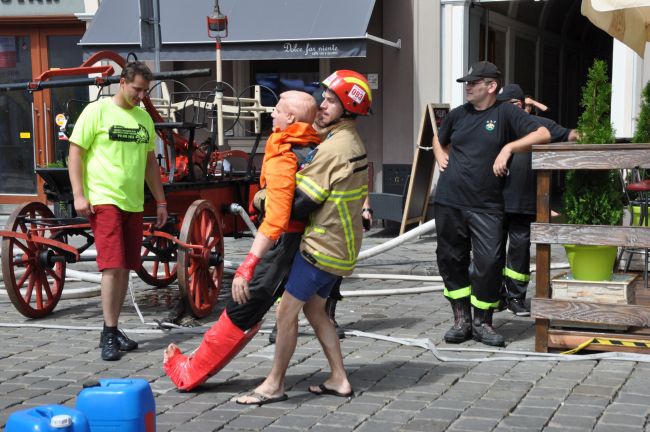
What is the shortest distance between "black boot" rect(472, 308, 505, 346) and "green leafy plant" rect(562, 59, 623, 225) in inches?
32.2

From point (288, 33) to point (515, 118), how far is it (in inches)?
269

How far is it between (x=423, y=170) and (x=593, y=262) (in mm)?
6102

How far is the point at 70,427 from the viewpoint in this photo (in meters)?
2.76

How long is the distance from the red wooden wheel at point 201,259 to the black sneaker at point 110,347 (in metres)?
0.94

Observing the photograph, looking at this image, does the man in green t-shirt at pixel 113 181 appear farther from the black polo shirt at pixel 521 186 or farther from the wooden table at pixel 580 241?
the black polo shirt at pixel 521 186

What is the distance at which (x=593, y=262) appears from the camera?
6.25 meters

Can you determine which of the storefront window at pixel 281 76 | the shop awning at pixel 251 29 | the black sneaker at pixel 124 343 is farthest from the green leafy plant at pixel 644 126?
the storefront window at pixel 281 76

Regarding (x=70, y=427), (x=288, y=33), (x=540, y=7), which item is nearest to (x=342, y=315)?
(x=70, y=427)

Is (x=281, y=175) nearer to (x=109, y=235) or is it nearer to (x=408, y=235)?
(x=109, y=235)

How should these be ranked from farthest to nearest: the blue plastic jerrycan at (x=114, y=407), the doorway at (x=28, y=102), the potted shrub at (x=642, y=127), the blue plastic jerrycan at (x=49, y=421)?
the doorway at (x=28, y=102) < the potted shrub at (x=642, y=127) < the blue plastic jerrycan at (x=114, y=407) < the blue plastic jerrycan at (x=49, y=421)

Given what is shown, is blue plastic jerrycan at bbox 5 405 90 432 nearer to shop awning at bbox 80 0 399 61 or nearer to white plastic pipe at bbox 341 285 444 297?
white plastic pipe at bbox 341 285 444 297

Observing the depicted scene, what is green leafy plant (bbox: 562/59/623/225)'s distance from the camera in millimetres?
6176

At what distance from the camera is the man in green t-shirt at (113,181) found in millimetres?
6270

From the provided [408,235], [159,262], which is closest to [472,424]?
[408,235]
